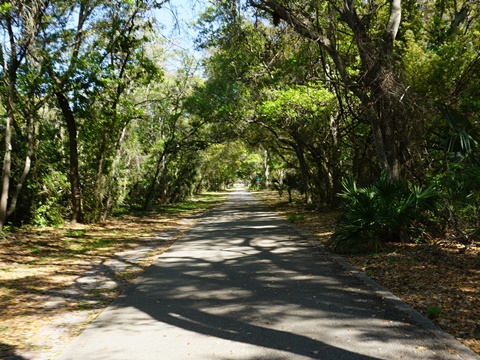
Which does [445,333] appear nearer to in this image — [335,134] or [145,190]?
[335,134]

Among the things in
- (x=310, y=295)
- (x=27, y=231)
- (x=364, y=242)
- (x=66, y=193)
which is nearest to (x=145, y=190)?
(x=66, y=193)

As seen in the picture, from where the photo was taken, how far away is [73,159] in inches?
599

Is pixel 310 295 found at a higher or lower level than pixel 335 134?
lower

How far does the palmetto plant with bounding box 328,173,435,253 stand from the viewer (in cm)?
912

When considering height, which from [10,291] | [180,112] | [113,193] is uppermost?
[180,112]

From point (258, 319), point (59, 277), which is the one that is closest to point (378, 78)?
point (258, 319)

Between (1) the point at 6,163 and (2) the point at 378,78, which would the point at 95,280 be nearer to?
(1) the point at 6,163

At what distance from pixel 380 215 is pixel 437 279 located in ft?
→ 8.56

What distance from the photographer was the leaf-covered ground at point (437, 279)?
16.1 feet

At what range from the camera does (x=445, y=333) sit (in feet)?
14.7

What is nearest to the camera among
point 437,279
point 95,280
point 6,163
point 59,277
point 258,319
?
point 258,319

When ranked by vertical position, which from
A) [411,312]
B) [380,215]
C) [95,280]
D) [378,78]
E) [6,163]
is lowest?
[95,280]

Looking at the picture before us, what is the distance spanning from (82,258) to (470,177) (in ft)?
28.5

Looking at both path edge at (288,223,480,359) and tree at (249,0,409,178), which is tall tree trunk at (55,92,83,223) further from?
path edge at (288,223,480,359)
